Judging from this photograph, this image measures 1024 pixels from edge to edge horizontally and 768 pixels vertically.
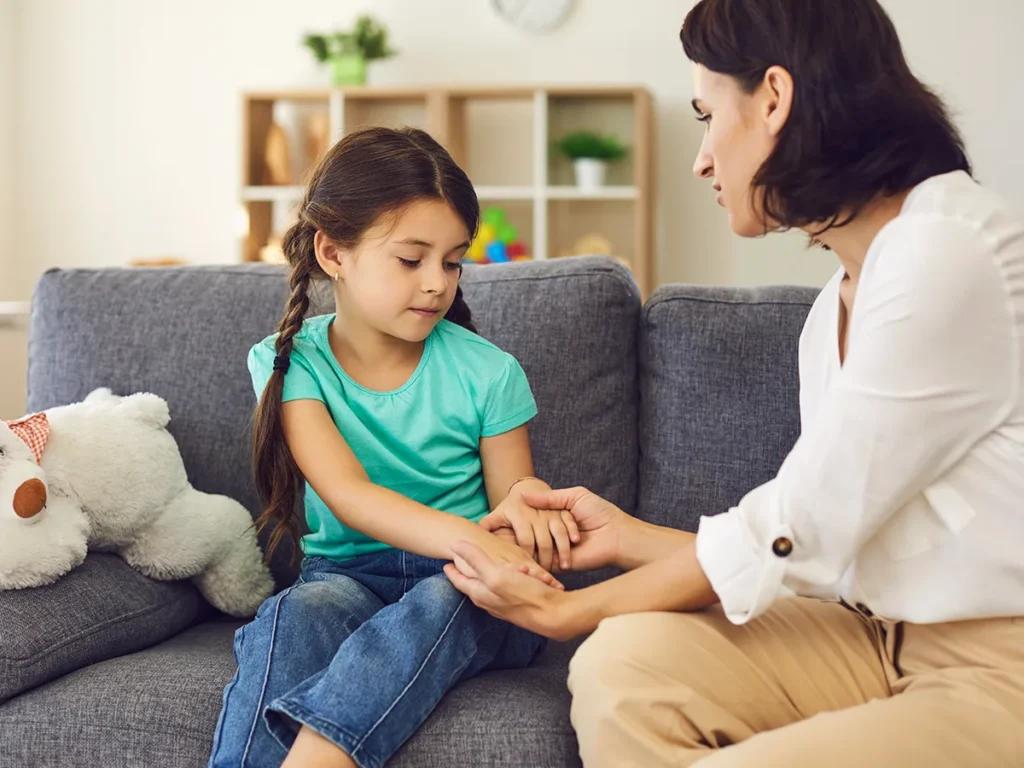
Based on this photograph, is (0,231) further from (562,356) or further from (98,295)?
(562,356)

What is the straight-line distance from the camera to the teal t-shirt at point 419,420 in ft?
5.16

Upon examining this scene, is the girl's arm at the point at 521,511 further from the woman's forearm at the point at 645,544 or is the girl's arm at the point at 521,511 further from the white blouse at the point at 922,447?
the white blouse at the point at 922,447

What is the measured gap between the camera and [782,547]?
1062 mm

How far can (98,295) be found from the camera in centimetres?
191

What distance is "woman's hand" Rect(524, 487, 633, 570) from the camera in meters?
1.42

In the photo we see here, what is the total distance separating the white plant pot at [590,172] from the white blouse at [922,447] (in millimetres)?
3260

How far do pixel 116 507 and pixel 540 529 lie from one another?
0.63 meters

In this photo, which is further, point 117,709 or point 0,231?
point 0,231

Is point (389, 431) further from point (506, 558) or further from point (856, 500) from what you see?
point (856, 500)

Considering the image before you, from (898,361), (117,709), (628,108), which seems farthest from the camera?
(628,108)

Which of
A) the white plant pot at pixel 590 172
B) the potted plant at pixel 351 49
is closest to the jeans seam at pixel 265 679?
the white plant pot at pixel 590 172

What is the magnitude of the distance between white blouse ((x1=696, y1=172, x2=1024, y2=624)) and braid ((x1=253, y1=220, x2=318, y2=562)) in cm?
68

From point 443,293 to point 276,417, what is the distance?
277mm

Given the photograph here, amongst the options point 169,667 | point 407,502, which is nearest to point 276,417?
point 407,502
